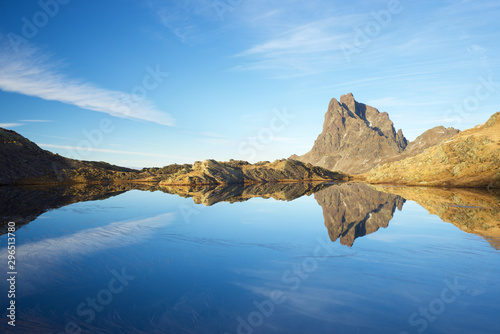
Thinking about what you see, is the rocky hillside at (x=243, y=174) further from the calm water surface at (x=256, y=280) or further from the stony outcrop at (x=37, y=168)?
the calm water surface at (x=256, y=280)

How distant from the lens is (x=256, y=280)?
7676 mm

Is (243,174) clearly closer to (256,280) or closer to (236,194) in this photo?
(236,194)

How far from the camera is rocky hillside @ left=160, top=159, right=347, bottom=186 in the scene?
72688 mm

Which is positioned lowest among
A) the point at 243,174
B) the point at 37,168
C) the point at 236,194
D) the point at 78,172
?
the point at 236,194

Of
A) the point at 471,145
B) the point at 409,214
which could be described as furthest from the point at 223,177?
the point at 409,214

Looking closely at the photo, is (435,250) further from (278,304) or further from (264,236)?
(278,304)

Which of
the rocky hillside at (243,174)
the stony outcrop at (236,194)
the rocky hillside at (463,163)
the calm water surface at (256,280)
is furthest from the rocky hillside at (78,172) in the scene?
the calm water surface at (256,280)

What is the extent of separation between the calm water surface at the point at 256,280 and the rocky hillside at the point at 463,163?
40435 mm

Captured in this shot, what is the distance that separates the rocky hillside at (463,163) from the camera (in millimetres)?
43928

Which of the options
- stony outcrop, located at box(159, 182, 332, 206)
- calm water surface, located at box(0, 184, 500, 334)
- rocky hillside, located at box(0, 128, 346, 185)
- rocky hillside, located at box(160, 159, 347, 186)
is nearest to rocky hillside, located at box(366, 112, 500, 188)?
stony outcrop, located at box(159, 182, 332, 206)

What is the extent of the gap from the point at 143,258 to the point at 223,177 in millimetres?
68213

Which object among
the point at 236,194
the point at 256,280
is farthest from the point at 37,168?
the point at 256,280

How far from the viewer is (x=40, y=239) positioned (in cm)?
1246

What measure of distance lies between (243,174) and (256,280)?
82173 mm
